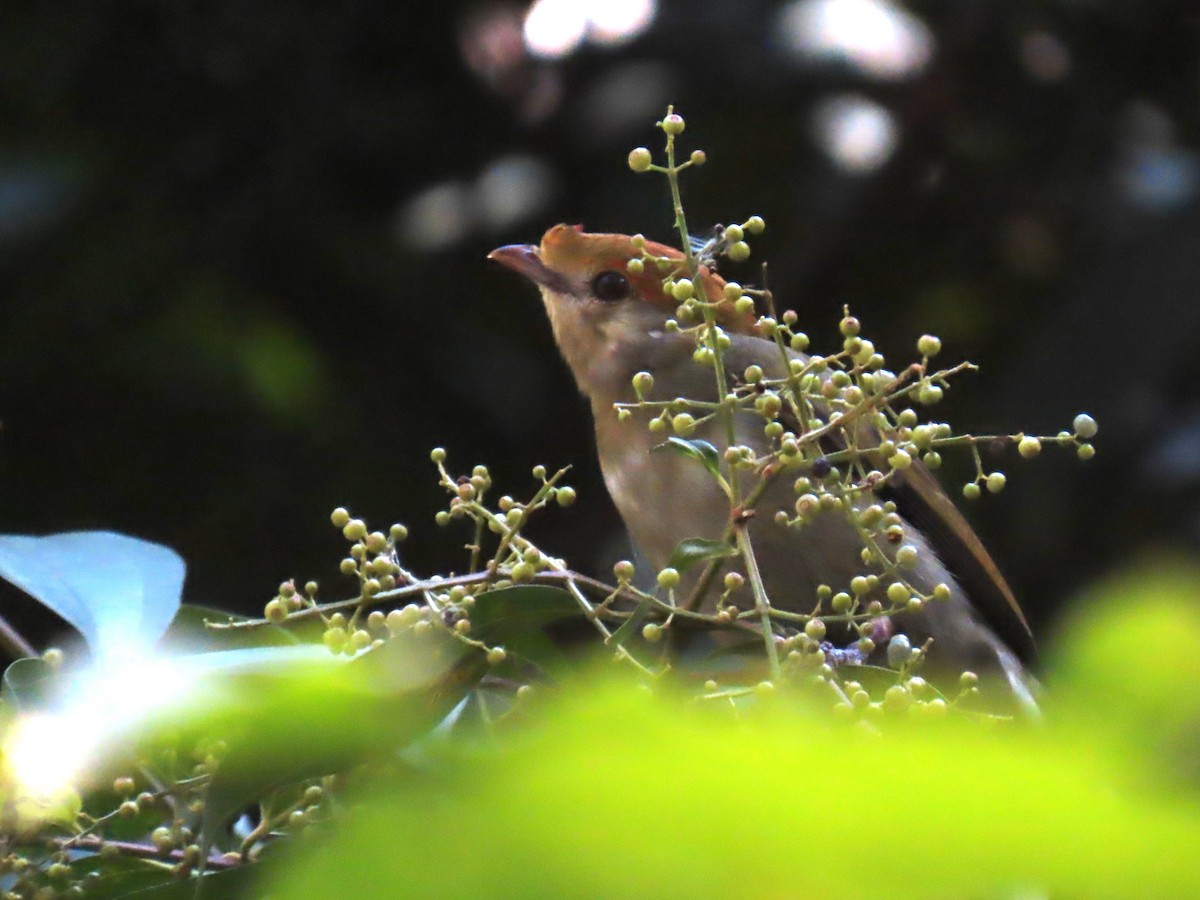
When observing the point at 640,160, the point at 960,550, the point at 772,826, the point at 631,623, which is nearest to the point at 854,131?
the point at 960,550

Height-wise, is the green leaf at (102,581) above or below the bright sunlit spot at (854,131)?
below

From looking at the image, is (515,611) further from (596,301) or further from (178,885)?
(596,301)

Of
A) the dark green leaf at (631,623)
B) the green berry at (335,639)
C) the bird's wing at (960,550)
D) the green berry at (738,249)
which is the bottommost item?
the dark green leaf at (631,623)

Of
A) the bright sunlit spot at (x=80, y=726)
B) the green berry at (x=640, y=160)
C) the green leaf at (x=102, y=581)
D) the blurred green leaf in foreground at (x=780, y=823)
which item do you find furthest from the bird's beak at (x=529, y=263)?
the blurred green leaf in foreground at (x=780, y=823)

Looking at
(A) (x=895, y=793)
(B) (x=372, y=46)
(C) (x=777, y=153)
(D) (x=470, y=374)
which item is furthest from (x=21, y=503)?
(A) (x=895, y=793)

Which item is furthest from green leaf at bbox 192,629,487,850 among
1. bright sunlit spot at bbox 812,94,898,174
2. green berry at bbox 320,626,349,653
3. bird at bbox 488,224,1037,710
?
bright sunlit spot at bbox 812,94,898,174

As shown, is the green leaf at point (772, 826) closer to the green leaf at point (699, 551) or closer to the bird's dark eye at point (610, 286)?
the green leaf at point (699, 551)
